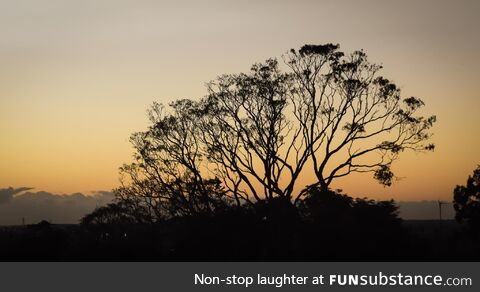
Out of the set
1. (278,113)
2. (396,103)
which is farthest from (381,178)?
(278,113)

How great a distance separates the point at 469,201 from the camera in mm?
45750

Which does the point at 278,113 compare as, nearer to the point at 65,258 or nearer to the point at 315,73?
the point at 315,73

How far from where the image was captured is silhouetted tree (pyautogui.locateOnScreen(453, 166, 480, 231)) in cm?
4528

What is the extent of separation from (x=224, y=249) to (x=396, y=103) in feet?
54.2

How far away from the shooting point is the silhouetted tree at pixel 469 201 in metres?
45.3

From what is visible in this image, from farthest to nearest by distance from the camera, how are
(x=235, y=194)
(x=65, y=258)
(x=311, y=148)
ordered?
(x=235, y=194) < (x=311, y=148) < (x=65, y=258)

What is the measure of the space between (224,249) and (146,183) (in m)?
A: 22.0

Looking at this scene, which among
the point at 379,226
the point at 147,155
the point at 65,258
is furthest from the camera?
the point at 147,155

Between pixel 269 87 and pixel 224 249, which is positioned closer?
pixel 224 249

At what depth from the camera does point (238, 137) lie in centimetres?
5144

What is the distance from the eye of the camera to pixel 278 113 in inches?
1964
